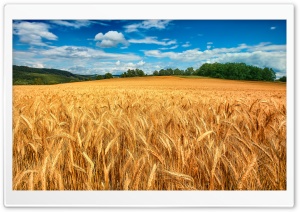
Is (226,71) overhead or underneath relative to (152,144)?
overhead

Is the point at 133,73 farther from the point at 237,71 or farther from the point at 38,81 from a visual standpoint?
the point at 237,71

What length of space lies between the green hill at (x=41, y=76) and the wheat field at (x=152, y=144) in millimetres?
112

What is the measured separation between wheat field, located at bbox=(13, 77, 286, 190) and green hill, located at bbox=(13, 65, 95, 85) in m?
0.11

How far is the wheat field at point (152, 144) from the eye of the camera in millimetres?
2053

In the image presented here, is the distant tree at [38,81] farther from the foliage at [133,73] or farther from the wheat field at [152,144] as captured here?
the foliage at [133,73]

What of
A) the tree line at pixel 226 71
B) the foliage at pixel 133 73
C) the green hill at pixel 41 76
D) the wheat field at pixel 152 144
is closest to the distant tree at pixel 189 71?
the tree line at pixel 226 71

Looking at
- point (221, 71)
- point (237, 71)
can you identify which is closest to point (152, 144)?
point (221, 71)

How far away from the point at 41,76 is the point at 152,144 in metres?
1.31

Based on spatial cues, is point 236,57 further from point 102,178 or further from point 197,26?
point 102,178

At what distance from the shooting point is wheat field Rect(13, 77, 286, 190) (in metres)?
2.05

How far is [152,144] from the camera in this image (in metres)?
2.30

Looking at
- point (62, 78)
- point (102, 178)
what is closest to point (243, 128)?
point (102, 178)

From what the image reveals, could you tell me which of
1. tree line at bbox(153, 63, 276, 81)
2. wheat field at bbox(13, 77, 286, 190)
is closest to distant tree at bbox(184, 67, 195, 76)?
tree line at bbox(153, 63, 276, 81)

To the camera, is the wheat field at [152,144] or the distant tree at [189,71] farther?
the distant tree at [189,71]
